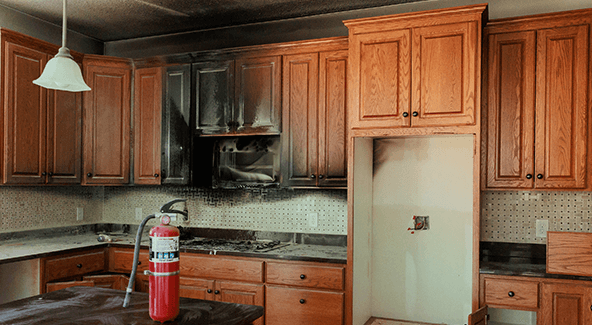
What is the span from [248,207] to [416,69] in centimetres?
185

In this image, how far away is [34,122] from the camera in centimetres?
349

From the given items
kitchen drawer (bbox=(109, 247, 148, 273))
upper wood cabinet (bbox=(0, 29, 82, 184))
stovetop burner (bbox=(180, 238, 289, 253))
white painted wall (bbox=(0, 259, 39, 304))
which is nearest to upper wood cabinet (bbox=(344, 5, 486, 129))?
stovetop burner (bbox=(180, 238, 289, 253))

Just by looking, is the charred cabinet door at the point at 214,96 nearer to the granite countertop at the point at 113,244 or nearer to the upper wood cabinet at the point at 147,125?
the upper wood cabinet at the point at 147,125

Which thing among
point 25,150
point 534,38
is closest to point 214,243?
point 25,150

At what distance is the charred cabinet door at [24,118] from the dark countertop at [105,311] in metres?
1.73

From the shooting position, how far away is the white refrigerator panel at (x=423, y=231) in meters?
3.20

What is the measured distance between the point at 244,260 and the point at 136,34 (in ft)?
8.16

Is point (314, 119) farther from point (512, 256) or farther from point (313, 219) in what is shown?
point (512, 256)

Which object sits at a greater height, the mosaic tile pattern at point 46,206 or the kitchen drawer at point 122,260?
the mosaic tile pattern at point 46,206

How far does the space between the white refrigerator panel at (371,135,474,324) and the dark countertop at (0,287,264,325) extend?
1.77m

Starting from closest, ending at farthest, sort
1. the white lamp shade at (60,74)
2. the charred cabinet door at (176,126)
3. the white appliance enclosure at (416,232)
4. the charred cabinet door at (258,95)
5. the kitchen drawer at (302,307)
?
the white lamp shade at (60,74)
the kitchen drawer at (302,307)
the white appliance enclosure at (416,232)
the charred cabinet door at (258,95)
the charred cabinet door at (176,126)

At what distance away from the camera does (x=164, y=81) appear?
382 cm

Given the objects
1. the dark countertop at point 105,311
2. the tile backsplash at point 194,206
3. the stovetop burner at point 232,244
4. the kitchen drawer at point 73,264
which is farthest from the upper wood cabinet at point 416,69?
the kitchen drawer at point 73,264

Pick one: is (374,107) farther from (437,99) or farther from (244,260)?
(244,260)
